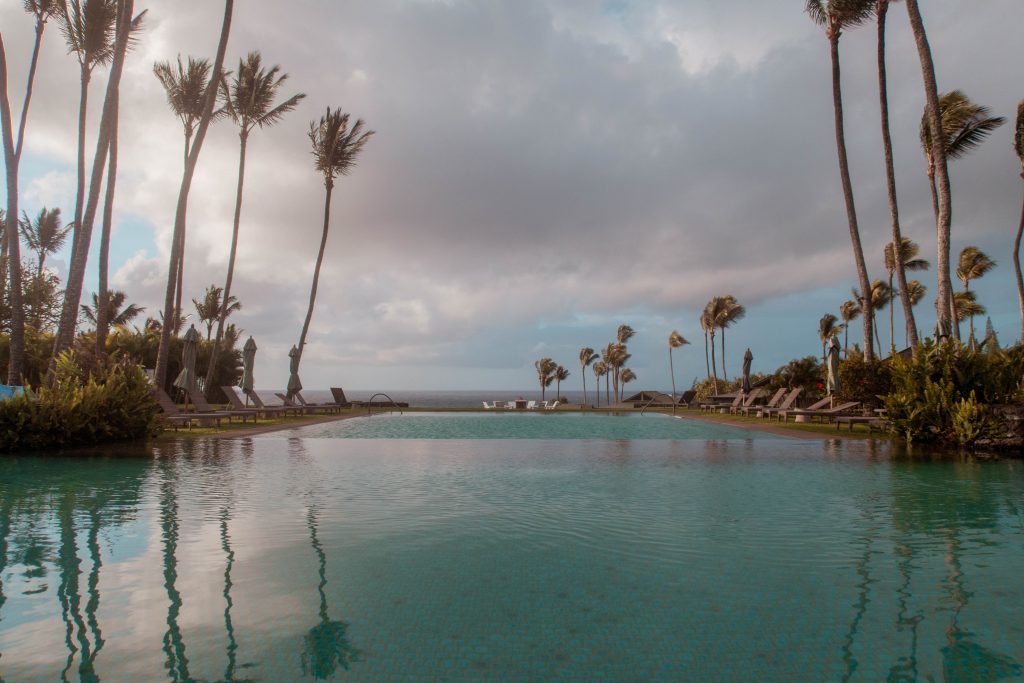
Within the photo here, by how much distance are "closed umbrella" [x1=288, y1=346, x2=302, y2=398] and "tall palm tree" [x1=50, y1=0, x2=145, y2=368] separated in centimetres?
1145

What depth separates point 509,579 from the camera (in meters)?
→ 4.38

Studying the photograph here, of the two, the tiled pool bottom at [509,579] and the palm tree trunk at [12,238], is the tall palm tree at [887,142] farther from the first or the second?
the palm tree trunk at [12,238]

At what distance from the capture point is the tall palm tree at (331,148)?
30.2m

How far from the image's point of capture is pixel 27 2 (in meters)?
19.6

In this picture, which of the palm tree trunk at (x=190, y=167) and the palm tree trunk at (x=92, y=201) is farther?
the palm tree trunk at (x=190, y=167)

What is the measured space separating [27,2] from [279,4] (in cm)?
956

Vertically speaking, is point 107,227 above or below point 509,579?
above

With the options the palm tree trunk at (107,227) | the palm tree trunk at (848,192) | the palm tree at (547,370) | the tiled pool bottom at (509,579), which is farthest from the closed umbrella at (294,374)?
the palm tree at (547,370)

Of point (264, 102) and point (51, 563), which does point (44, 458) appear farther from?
point (264, 102)

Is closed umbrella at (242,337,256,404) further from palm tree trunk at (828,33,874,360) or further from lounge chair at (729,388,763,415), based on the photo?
palm tree trunk at (828,33,874,360)

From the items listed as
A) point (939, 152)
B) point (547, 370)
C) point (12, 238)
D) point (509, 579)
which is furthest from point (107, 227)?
point (547, 370)

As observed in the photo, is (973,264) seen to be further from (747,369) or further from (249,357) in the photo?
(249,357)

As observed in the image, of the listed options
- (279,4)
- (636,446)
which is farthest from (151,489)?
(279,4)

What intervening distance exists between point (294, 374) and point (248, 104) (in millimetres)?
11161
